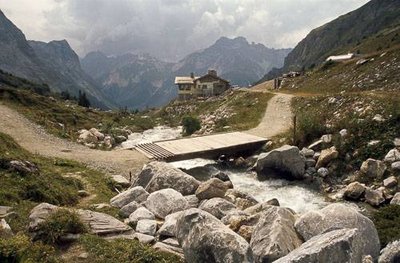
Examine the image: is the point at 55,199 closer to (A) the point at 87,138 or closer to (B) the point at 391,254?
(B) the point at 391,254

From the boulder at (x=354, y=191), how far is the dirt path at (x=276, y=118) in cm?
1665

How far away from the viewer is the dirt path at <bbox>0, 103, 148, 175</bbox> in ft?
108

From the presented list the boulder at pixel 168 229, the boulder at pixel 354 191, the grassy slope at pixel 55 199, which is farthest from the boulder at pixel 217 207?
the boulder at pixel 354 191

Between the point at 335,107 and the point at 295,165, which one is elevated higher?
the point at 335,107

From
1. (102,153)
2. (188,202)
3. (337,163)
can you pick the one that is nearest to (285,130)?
(337,163)

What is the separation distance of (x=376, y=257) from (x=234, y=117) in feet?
151

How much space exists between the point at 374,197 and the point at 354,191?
1518 millimetres

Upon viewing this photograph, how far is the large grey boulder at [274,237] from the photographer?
42.2 feet

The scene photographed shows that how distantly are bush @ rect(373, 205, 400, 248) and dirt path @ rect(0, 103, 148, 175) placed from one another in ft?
63.7

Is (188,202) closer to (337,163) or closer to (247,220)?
(247,220)

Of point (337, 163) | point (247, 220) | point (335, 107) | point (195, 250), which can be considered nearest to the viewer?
point (195, 250)

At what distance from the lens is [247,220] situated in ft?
52.9

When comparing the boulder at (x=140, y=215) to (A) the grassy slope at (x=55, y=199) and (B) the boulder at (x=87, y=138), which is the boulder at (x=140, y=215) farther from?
(B) the boulder at (x=87, y=138)

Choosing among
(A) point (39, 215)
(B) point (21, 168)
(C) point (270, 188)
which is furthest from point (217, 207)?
(C) point (270, 188)
